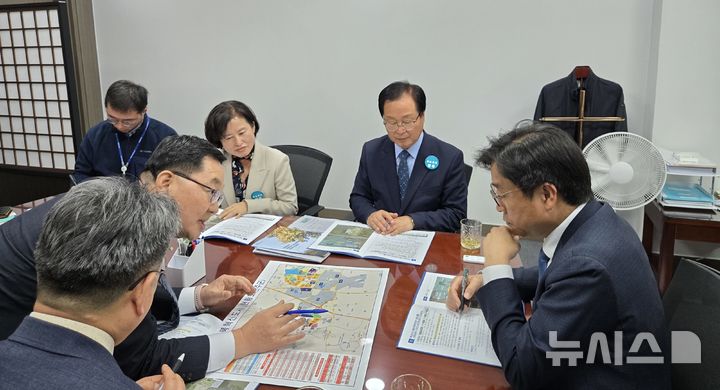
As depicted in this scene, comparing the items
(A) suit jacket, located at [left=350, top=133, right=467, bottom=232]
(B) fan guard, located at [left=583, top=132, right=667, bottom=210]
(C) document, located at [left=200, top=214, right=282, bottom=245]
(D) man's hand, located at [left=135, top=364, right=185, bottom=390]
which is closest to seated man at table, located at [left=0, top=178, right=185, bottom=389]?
(D) man's hand, located at [left=135, top=364, right=185, bottom=390]

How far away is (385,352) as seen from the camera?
3.84 feet

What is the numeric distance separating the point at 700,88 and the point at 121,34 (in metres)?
4.47

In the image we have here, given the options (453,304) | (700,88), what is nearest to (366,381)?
(453,304)

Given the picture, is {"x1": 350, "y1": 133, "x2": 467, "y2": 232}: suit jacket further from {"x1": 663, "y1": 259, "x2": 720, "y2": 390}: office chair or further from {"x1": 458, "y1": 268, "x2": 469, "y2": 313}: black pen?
{"x1": 663, "y1": 259, "x2": 720, "y2": 390}: office chair

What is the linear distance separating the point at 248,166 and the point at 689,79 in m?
2.72

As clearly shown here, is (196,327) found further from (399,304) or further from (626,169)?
(626,169)

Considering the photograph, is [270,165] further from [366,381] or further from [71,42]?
[71,42]

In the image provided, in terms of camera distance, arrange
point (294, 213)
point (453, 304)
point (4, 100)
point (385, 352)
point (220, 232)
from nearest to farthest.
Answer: point (385, 352) < point (453, 304) < point (220, 232) < point (294, 213) < point (4, 100)

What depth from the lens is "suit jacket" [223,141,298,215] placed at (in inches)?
104

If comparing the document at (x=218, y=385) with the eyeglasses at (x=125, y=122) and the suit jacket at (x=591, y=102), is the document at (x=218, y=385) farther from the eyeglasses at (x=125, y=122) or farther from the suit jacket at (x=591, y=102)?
the suit jacket at (x=591, y=102)

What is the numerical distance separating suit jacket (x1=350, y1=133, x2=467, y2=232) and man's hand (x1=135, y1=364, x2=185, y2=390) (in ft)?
4.79

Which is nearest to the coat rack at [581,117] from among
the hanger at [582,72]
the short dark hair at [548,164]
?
the hanger at [582,72]

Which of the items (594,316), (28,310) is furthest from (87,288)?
(594,316)

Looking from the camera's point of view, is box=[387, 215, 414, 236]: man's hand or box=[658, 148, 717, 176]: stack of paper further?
box=[658, 148, 717, 176]: stack of paper
